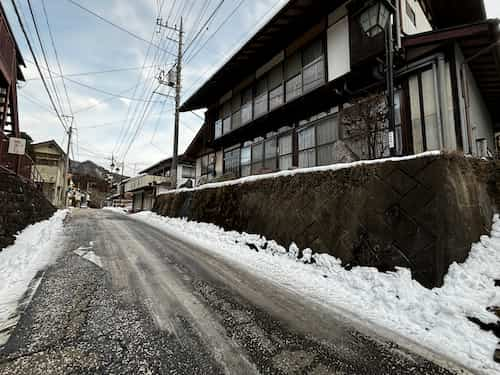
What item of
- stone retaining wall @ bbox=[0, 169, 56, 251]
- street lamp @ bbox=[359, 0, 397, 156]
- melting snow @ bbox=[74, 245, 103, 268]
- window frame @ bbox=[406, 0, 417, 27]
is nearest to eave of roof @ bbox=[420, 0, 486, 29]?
window frame @ bbox=[406, 0, 417, 27]

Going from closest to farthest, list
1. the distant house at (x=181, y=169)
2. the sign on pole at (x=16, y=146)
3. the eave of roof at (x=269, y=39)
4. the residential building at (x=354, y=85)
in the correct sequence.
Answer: the residential building at (x=354, y=85) → the sign on pole at (x=16, y=146) → the eave of roof at (x=269, y=39) → the distant house at (x=181, y=169)

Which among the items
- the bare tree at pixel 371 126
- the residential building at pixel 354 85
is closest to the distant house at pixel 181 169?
the residential building at pixel 354 85

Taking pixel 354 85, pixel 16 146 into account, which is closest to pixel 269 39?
pixel 354 85

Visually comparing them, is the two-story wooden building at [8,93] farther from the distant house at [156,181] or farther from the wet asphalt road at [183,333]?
the distant house at [156,181]

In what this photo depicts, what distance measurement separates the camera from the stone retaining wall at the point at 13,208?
18.6 ft

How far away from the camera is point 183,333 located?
2.33 metres

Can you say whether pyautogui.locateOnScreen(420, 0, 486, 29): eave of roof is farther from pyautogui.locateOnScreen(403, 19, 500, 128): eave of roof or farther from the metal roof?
pyautogui.locateOnScreen(403, 19, 500, 128): eave of roof

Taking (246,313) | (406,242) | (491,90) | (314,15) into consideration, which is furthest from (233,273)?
(491,90)

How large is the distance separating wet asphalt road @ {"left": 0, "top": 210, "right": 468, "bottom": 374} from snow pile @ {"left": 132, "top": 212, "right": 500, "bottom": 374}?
36 centimetres

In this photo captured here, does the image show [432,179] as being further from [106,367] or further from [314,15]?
[314,15]

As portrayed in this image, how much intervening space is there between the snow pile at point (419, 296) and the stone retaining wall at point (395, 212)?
0.17 m

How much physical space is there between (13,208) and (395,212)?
32.5ft

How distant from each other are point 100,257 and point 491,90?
14454 mm

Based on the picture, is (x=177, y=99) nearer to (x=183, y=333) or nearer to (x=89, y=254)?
(x=89, y=254)
